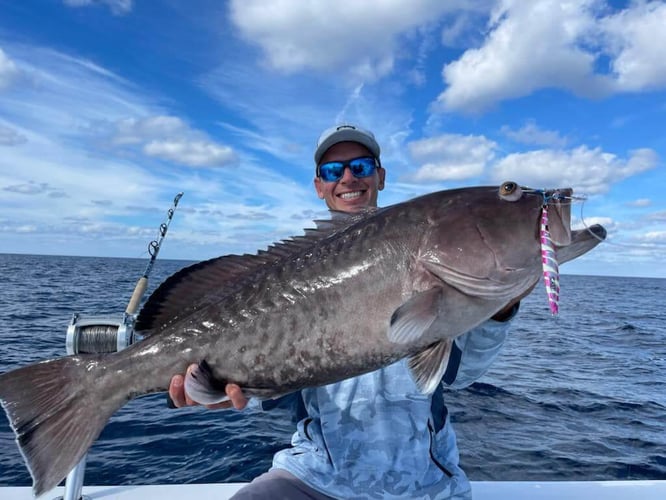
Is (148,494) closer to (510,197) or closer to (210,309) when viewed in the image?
(210,309)

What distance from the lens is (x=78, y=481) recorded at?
13.3 ft

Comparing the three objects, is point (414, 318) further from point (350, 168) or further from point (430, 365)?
point (350, 168)

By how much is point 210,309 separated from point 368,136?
8.19ft

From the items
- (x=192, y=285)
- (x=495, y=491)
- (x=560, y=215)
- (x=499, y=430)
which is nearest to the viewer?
(x=560, y=215)

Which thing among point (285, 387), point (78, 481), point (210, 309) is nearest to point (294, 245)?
point (210, 309)

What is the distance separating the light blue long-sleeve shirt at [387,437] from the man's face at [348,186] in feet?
5.67

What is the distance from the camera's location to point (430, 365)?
2863 mm

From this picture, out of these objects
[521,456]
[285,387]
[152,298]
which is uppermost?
[152,298]

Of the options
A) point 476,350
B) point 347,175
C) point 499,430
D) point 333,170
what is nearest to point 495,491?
point 476,350

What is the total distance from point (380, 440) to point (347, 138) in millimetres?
2788

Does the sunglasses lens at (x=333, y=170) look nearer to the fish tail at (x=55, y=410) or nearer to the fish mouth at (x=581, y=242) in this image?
the fish mouth at (x=581, y=242)

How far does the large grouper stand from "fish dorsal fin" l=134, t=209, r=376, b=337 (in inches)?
0.6

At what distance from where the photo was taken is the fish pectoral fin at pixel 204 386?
2.99 metres

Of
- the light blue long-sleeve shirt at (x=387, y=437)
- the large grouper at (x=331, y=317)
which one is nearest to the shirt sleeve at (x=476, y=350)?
the light blue long-sleeve shirt at (x=387, y=437)
